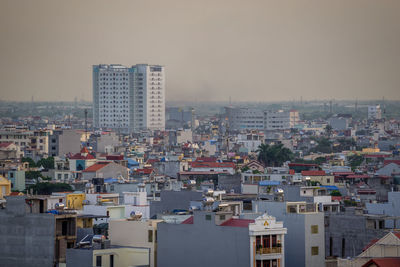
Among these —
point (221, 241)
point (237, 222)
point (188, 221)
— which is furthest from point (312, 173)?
point (221, 241)

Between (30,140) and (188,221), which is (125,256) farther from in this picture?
(30,140)

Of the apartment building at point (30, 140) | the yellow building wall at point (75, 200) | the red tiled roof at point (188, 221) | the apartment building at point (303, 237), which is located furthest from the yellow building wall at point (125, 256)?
the apartment building at point (30, 140)

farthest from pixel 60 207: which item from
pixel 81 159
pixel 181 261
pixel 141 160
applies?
pixel 141 160

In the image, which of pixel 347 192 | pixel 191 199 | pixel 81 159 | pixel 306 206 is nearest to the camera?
pixel 306 206

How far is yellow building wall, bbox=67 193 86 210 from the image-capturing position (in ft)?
124

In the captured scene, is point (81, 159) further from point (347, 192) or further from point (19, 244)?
point (19, 244)

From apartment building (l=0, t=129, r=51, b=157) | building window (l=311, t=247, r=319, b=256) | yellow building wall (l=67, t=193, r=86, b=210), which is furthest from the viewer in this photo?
apartment building (l=0, t=129, r=51, b=157)

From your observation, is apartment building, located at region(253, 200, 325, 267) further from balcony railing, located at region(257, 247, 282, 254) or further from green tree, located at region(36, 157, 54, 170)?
green tree, located at region(36, 157, 54, 170)

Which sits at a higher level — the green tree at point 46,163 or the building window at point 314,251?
the building window at point 314,251

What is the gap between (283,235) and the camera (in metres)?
25.5

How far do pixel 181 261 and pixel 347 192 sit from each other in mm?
32696

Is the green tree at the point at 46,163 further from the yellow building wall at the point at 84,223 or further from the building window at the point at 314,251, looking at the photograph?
the building window at the point at 314,251

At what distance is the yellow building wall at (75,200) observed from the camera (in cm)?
3774

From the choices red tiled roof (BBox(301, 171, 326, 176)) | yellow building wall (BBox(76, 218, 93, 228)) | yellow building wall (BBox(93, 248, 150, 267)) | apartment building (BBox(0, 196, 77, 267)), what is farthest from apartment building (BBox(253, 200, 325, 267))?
red tiled roof (BBox(301, 171, 326, 176))
